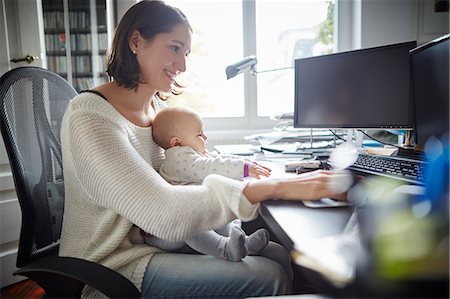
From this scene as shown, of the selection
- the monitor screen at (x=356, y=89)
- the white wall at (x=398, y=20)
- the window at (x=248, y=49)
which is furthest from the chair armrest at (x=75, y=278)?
the white wall at (x=398, y=20)

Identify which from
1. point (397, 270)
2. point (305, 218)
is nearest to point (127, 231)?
point (305, 218)

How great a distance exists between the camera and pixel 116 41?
3.89 feet

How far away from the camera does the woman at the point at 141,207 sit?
83cm

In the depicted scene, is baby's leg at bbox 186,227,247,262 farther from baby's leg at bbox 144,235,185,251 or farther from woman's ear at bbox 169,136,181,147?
woman's ear at bbox 169,136,181,147

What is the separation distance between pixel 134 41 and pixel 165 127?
275mm

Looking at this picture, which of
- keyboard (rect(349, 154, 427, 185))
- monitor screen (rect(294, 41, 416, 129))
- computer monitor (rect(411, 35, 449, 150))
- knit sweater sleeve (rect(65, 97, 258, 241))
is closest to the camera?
knit sweater sleeve (rect(65, 97, 258, 241))

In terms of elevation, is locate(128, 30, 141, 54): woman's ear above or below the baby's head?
above

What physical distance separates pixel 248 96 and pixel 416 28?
4.27 feet

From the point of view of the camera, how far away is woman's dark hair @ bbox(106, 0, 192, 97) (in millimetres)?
1142

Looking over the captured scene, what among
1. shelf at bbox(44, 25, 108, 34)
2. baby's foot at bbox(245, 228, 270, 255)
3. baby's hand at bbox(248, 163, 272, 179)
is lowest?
baby's foot at bbox(245, 228, 270, 255)

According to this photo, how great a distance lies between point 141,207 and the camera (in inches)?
32.4

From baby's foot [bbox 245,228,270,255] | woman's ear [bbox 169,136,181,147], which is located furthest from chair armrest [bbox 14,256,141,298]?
woman's ear [bbox 169,136,181,147]

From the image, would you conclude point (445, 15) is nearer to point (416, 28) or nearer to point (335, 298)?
point (416, 28)

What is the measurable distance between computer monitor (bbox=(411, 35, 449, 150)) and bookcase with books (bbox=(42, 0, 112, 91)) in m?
1.80
